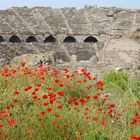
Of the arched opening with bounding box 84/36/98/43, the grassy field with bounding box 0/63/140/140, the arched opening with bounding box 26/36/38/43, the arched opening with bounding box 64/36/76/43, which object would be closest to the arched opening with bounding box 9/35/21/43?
the arched opening with bounding box 26/36/38/43

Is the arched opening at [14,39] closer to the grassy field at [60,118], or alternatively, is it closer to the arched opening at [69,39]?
the arched opening at [69,39]

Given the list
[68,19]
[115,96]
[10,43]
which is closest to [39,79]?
[115,96]

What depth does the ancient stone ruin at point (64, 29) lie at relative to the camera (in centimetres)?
3681

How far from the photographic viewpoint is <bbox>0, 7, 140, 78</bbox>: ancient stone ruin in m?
36.8

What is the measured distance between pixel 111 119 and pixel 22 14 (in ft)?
123

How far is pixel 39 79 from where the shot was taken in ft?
29.2

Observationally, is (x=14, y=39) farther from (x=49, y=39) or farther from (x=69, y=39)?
(x=69, y=39)

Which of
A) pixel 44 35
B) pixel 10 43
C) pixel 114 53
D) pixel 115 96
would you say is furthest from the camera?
pixel 44 35

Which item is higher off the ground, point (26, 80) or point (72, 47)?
point (26, 80)

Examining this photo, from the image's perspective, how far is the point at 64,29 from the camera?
4150 cm

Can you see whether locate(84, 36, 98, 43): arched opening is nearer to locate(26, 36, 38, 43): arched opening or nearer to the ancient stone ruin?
the ancient stone ruin

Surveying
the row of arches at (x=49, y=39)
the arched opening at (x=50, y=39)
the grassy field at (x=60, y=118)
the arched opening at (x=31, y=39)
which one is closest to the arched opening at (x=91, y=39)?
the row of arches at (x=49, y=39)

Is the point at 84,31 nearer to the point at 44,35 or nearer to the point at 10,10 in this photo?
the point at 44,35

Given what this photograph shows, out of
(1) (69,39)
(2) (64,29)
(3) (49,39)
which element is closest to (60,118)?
(3) (49,39)
